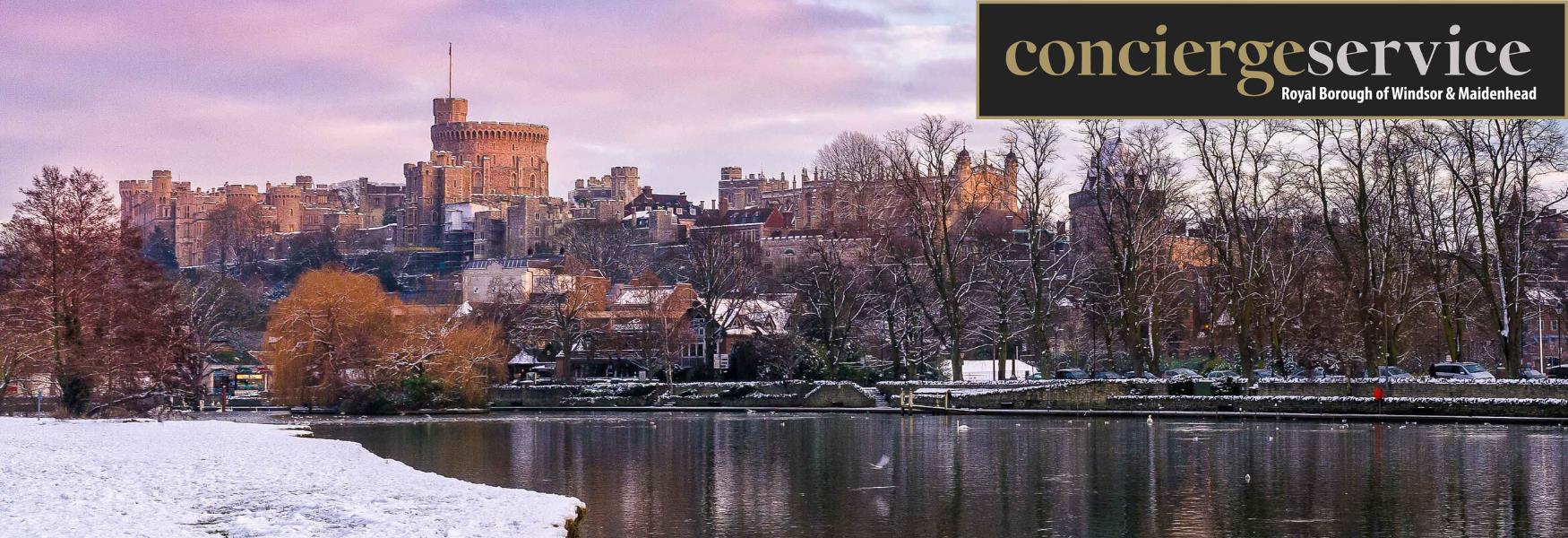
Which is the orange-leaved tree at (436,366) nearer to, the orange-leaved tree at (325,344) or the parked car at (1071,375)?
the orange-leaved tree at (325,344)

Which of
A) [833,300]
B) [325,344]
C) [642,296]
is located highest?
[642,296]

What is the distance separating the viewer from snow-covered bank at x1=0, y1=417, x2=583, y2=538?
57.3ft

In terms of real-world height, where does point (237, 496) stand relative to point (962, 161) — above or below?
below

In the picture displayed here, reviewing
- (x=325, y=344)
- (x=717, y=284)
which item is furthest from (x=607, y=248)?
(x=325, y=344)

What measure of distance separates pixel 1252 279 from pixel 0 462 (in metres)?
40.7

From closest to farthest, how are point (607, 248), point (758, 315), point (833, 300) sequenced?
1. point (833, 300)
2. point (758, 315)
3. point (607, 248)

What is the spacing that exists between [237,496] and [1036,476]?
12.7 m

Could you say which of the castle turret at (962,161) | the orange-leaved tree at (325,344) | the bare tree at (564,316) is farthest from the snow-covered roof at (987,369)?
the orange-leaved tree at (325,344)

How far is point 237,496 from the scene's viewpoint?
70.0 feet

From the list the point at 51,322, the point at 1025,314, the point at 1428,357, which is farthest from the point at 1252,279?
the point at 51,322

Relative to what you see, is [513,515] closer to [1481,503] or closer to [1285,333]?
[1481,503]

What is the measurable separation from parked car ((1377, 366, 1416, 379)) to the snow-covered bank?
32.3m

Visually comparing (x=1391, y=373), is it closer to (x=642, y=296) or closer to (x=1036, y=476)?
(x=1036, y=476)

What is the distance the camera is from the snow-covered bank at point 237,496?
17453 mm
